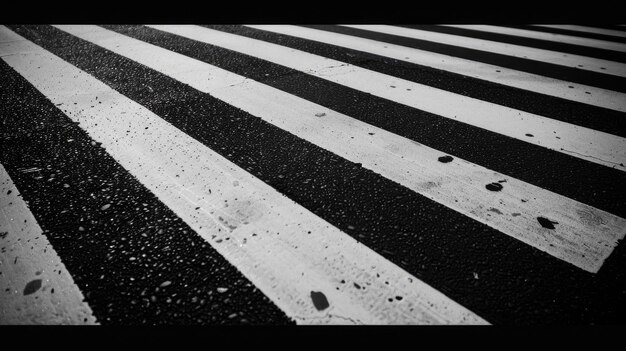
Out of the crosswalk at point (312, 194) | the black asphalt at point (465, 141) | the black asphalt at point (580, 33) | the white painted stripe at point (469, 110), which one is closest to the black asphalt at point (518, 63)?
the crosswalk at point (312, 194)

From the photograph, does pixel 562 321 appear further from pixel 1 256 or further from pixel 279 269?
pixel 1 256

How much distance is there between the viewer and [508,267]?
1412mm

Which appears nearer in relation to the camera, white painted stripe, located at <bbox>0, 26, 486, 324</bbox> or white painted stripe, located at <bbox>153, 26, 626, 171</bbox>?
white painted stripe, located at <bbox>0, 26, 486, 324</bbox>

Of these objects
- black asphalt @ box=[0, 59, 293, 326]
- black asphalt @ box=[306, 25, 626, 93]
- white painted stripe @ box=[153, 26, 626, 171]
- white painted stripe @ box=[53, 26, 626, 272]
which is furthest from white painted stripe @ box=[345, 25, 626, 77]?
black asphalt @ box=[0, 59, 293, 326]

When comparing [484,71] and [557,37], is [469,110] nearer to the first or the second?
[484,71]

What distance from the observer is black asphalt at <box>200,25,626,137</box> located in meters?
2.59

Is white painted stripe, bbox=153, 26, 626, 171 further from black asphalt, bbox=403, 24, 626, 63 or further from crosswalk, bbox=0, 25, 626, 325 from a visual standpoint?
black asphalt, bbox=403, 24, 626, 63

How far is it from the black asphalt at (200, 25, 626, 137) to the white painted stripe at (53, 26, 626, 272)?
1.17m

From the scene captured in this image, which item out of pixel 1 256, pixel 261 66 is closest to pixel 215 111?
pixel 261 66

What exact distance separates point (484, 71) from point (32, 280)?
4.02 metres

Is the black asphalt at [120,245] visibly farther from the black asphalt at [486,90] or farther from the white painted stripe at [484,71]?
the white painted stripe at [484,71]

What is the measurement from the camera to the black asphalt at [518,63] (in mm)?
3291

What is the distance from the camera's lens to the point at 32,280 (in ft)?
4.45

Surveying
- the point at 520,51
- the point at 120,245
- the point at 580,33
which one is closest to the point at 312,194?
the point at 120,245
